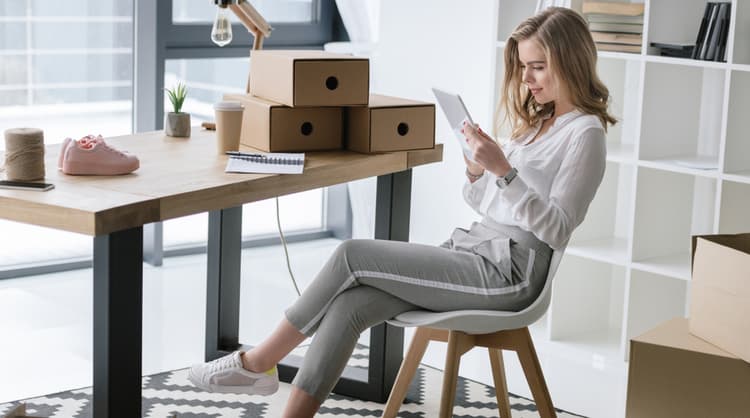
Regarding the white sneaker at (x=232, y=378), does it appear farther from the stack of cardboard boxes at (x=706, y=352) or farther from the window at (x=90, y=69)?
the window at (x=90, y=69)

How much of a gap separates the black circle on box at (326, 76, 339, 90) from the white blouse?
0.49 m

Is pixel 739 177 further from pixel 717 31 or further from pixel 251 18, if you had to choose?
pixel 251 18

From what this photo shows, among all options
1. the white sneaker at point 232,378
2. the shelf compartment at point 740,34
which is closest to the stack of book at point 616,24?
the shelf compartment at point 740,34

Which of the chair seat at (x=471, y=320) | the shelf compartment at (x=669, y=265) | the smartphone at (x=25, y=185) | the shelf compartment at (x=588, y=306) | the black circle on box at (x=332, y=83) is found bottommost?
the shelf compartment at (x=588, y=306)

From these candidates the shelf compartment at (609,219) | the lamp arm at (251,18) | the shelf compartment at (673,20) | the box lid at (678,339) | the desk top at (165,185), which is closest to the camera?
the desk top at (165,185)

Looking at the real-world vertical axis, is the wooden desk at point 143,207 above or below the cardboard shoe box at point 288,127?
below

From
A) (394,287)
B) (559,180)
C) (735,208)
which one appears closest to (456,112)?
(559,180)

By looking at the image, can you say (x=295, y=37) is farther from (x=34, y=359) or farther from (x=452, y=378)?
(x=452, y=378)

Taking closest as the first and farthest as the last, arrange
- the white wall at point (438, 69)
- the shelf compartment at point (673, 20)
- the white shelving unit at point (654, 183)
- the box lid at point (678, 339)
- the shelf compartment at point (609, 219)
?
the box lid at point (678, 339) < the white shelving unit at point (654, 183) < the shelf compartment at point (673, 20) < the shelf compartment at point (609, 219) < the white wall at point (438, 69)

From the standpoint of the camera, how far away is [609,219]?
3.70 metres

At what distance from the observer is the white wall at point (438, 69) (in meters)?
4.10

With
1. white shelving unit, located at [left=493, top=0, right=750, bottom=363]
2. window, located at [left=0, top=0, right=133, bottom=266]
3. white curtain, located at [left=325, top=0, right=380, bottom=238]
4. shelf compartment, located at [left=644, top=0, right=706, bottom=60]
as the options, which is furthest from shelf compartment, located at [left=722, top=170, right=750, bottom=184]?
window, located at [left=0, top=0, right=133, bottom=266]

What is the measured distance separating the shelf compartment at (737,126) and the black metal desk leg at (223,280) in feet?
4.65

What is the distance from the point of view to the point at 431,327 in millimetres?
2395
